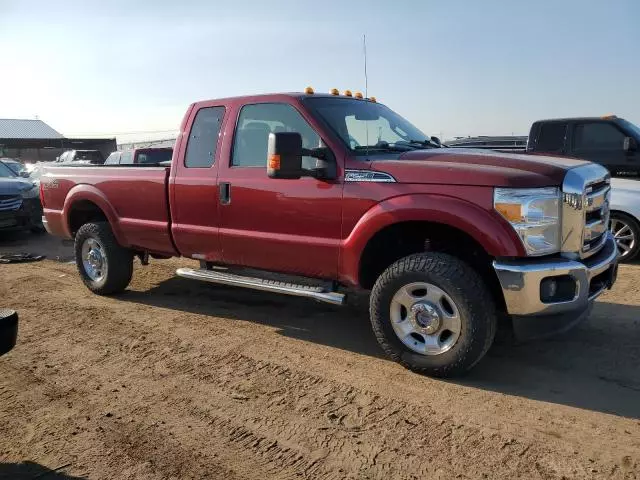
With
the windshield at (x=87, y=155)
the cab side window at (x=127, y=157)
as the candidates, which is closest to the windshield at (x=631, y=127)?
the cab side window at (x=127, y=157)

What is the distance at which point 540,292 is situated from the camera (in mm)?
3551

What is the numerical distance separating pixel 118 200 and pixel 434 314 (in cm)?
370

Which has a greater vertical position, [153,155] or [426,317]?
[153,155]

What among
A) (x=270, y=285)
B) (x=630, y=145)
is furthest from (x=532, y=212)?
(x=630, y=145)

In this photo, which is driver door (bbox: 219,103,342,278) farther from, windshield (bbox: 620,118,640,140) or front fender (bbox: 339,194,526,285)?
windshield (bbox: 620,118,640,140)

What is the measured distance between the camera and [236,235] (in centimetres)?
486

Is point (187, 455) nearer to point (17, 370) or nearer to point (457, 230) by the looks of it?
point (17, 370)

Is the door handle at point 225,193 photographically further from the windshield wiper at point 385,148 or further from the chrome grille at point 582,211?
the chrome grille at point 582,211

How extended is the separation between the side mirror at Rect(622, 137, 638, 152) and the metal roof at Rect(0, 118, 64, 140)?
4426cm

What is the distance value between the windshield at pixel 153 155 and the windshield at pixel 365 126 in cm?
744

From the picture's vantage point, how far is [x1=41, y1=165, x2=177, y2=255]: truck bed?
5.50m

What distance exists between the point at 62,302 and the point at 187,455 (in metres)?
3.81

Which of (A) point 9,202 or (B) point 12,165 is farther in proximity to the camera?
(B) point 12,165

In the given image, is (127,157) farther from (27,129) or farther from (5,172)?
(27,129)
